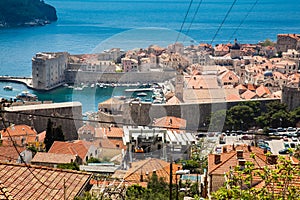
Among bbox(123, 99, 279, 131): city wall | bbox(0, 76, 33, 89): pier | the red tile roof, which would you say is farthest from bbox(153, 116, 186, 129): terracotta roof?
bbox(0, 76, 33, 89): pier

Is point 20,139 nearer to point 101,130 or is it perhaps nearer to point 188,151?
point 101,130

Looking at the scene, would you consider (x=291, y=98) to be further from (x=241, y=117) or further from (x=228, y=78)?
(x=228, y=78)

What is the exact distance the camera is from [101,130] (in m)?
7.94

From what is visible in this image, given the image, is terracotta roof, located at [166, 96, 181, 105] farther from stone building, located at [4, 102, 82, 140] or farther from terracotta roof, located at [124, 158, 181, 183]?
terracotta roof, located at [124, 158, 181, 183]

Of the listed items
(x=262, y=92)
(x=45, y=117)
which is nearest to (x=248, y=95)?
(x=262, y=92)

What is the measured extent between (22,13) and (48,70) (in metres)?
16.6

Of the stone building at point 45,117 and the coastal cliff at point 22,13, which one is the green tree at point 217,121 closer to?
the stone building at point 45,117

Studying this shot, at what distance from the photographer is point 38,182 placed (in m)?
1.87

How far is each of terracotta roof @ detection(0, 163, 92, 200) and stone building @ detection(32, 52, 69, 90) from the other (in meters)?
13.5

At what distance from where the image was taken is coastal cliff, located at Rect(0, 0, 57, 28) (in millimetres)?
30453

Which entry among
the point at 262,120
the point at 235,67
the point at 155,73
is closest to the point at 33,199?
the point at 262,120

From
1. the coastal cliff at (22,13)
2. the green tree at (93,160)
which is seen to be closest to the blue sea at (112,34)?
the coastal cliff at (22,13)

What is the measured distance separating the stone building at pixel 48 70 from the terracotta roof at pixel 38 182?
13458mm

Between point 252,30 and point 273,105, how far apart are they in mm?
21591
